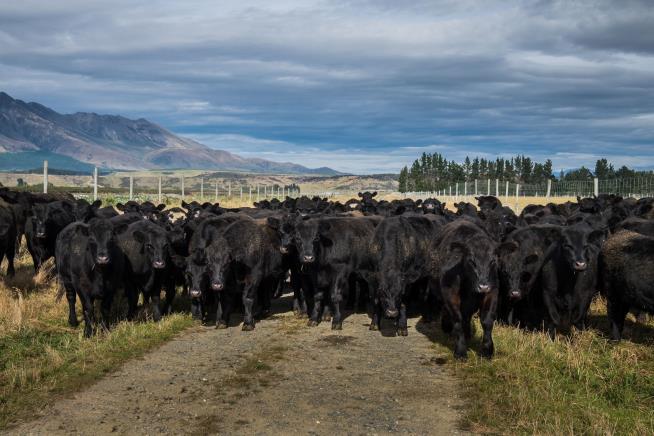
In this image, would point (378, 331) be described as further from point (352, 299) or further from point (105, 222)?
point (105, 222)

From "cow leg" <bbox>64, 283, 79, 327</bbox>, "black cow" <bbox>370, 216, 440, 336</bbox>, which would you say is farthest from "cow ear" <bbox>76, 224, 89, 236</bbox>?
"black cow" <bbox>370, 216, 440, 336</bbox>

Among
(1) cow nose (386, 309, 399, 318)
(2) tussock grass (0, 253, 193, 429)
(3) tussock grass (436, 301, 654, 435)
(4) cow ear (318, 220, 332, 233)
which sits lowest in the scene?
(2) tussock grass (0, 253, 193, 429)

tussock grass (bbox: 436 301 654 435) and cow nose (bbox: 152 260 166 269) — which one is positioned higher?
cow nose (bbox: 152 260 166 269)

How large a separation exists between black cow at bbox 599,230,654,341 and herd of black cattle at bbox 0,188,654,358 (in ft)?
0.06

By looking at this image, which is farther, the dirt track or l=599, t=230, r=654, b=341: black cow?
l=599, t=230, r=654, b=341: black cow

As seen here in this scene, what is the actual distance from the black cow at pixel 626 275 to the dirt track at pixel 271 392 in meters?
2.81

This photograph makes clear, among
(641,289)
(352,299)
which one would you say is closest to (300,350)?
(352,299)

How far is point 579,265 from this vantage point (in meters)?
9.23

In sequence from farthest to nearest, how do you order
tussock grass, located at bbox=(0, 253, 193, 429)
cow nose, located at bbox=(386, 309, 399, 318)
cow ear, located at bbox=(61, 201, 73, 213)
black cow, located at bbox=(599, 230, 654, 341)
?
cow ear, located at bbox=(61, 201, 73, 213), cow nose, located at bbox=(386, 309, 399, 318), black cow, located at bbox=(599, 230, 654, 341), tussock grass, located at bbox=(0, 253, 193, 429)

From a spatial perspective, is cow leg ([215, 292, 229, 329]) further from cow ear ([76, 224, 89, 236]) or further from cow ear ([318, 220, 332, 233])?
cow ear ([76, 224, 89, 236])

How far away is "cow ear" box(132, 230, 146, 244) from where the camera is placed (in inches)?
435

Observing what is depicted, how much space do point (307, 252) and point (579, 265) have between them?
4.23 meters

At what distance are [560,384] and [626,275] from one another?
8.61ft

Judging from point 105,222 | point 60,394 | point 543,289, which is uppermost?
point 105,222
